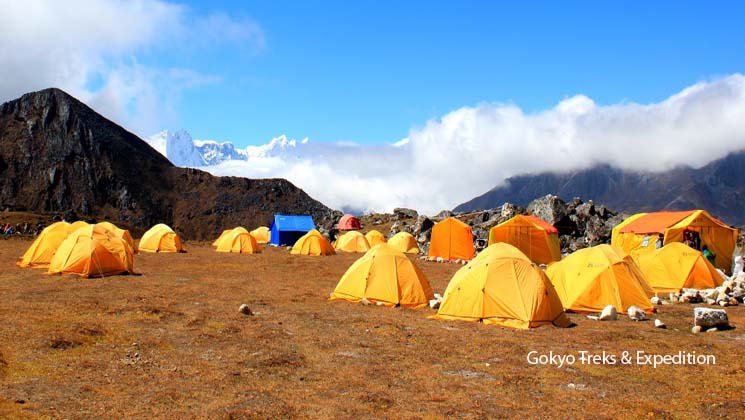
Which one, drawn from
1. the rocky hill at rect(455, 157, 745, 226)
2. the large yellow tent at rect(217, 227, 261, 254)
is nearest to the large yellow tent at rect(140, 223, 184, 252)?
the large yellow tent at rect(217, 227, 261, 254)

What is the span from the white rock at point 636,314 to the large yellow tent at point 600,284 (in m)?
0.91

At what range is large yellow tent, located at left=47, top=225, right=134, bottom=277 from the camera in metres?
24.3

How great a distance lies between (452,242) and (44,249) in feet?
83.3

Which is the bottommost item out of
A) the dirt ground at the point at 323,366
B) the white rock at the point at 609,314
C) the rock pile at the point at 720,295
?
the dirt ground at the point at 323,366

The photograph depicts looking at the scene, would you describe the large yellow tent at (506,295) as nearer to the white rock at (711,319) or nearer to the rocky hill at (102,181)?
the white rock at (711,319)

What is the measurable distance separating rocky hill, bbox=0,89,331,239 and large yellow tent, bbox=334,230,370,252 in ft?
170

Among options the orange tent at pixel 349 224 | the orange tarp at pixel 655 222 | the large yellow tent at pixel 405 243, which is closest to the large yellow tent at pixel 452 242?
the large yellow tent at pixel 405 243

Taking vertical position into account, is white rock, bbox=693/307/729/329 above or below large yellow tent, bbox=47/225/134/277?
below

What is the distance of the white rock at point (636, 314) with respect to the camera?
1683 cm

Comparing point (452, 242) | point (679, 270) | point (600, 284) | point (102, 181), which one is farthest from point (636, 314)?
point (102, 181)

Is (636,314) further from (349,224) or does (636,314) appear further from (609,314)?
(349,224)

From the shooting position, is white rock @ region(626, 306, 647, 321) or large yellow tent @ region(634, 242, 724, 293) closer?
white rock @ region(626, 306, 647, 321)

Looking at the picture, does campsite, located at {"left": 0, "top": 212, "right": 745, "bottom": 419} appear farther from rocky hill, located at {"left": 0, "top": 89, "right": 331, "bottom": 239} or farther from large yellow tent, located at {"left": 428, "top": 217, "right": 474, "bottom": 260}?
rocky hill, located at {"left": 0, "top": 89, "right": 331, "bottom": 239}

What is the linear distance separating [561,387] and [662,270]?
56.5 feet
